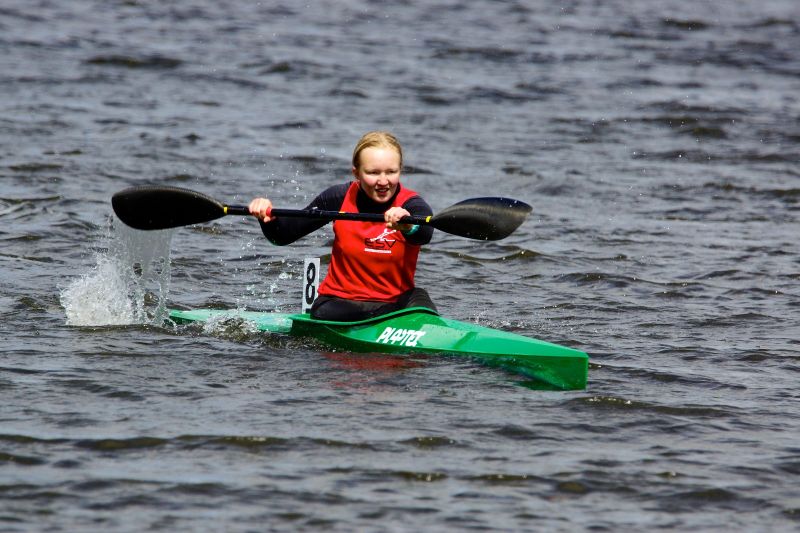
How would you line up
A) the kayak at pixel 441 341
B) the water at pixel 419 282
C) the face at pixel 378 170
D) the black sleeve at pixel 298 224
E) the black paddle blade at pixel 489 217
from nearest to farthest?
1. the water at pixel 419 282
2. the kayak at pixel 441 341
3. the face at pixel 378 170
4. the black paddle blade at pixel 489 217
5. the black sleeve at pixel 298 224

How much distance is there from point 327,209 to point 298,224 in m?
0.20

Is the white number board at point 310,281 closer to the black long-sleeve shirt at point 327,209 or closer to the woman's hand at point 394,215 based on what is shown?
the black long-sleeve shirt at point 327,209

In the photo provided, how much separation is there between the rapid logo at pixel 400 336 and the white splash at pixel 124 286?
1584 mm

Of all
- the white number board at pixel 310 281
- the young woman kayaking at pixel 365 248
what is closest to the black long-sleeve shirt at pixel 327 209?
the young woman kayaking at pixel 365 248

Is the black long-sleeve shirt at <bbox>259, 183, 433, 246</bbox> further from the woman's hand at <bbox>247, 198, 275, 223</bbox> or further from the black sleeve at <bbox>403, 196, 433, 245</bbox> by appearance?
the woman's hand at <bbox>247, 198, 275, 223</bbox>

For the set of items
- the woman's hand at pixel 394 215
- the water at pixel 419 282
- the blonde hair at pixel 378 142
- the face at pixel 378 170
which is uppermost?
the blonde hair at pixel 378 142

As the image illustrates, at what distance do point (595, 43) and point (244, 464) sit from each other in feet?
62.4

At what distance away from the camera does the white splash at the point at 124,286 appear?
8.04 metres

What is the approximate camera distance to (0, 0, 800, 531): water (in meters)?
5.23

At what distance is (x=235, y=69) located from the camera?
19.5 m

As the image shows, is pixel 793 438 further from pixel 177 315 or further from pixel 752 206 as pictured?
pixel 752 206

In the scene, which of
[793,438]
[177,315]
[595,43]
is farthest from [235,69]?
[793,438]

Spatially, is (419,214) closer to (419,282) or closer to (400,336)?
(400,336)

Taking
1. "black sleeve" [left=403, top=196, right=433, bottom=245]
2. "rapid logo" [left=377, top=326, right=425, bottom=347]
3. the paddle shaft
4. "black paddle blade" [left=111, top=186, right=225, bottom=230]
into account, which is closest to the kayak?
"rapid logo" [left=377, top=326, right=425, bottom=347]
